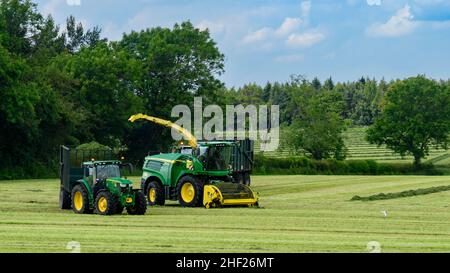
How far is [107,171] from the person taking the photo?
29219 millimetres

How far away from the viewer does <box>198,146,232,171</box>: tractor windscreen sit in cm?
3403

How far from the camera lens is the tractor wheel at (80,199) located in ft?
96.1

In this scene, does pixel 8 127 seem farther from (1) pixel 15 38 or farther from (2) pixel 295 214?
(2) pixel 295 214

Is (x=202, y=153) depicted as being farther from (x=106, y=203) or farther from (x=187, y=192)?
(x=106, y=203)

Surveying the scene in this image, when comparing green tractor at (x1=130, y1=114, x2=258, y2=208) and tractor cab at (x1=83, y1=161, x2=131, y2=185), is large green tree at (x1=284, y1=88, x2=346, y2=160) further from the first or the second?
tractor cab at (x1=83, y1=161, x2=131, y2=185)

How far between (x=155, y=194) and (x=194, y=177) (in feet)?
5.82

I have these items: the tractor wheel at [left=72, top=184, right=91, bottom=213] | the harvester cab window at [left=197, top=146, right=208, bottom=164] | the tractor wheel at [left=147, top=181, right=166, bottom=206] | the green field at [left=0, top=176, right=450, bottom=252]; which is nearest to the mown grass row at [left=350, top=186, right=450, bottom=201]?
the green field at [left=0, top=176, right=450, bottom=252]

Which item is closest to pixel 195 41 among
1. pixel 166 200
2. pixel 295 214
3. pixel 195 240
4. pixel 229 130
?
pixel 229 130

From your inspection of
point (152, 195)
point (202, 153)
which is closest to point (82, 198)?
point (152, 195)

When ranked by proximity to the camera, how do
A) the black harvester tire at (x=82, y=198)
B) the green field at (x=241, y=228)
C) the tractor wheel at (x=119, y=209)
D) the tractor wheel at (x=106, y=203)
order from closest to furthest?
the green field at (x=241, y=228) < the tractor wheel at (x=106, y=203) < the tractor wheel at (x=119, y=209) < the black harvester tire at (x=82, y=198)

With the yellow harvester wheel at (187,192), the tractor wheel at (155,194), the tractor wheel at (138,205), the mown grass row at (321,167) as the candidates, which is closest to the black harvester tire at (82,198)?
the tractor wheel at (138,205)

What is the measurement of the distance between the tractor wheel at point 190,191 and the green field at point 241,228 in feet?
1.58

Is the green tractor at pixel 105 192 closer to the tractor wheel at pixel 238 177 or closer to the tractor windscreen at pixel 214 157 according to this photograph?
the tractor windscreen at pixel 214 157
